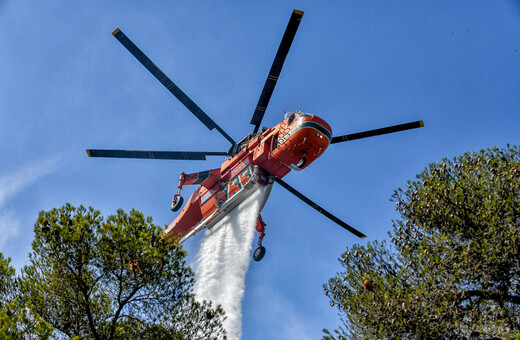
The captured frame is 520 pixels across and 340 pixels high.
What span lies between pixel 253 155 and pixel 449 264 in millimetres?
10614

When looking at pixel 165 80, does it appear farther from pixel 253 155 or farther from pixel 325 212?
pixel 325 212

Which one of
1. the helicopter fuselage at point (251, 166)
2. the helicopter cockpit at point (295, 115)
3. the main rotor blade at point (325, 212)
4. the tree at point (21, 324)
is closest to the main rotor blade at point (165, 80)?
the helicopter fuselage at point (251, 166)

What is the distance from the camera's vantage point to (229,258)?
1936cm

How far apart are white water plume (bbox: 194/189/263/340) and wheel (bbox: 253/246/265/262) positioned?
7.75 feet

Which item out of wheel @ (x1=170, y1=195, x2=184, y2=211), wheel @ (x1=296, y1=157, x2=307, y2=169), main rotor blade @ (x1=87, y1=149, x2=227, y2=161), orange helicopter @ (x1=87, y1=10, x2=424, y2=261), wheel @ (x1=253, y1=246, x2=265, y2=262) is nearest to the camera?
orange helicopter @ (x1=87, y1=10, x2=424, y2=261)

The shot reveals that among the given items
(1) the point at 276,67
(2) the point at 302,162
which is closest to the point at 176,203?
(2) the point at 302,162

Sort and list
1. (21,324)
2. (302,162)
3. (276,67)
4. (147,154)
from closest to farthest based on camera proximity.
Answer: (21,324), (276,67), (302,162), (147,154)

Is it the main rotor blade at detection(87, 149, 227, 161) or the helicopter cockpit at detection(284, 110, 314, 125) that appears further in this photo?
the main rotor blade at detection(87, 149, 227, 161)

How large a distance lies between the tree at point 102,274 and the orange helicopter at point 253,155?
7675mm

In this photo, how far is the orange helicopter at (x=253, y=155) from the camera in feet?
60.6

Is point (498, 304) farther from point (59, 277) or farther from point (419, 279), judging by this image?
point (59, 277)

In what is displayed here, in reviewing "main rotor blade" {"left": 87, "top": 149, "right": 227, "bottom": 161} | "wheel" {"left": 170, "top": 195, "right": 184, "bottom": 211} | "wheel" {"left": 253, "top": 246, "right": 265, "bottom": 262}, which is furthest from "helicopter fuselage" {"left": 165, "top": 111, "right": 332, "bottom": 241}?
"wheel" {"left": 253, "top": 246, "right": 265, "bottom": 262}

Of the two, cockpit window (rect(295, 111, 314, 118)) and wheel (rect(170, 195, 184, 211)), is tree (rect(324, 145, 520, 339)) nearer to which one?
cockpit window (rect(295, 111, 314, 118))

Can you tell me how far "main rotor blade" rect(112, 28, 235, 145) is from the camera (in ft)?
60.7
